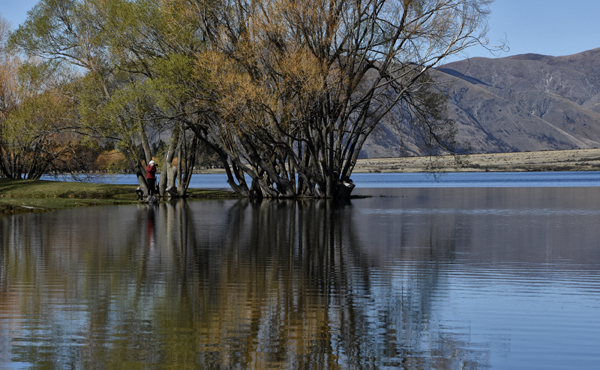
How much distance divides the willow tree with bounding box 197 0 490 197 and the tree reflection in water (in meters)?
16.6

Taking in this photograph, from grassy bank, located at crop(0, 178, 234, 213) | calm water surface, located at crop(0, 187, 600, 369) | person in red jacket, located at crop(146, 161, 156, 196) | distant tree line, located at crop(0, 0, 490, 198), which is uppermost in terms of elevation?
distant tree line, located at crop(0, 0, 490, 198)

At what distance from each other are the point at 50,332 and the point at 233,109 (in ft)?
85.0

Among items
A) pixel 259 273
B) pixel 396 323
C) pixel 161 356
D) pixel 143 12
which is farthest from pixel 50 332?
pixel 143 12

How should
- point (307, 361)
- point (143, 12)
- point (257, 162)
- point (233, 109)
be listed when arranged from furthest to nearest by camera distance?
point (257, 162)
point (143, 12)
point (233, 109)
point (307, 361)

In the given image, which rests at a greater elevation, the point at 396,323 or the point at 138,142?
the point at 138,142

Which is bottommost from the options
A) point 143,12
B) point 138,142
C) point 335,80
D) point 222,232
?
point 222,232

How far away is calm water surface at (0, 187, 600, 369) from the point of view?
6.43m

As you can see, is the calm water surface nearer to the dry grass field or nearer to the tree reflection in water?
the tree reflection in water

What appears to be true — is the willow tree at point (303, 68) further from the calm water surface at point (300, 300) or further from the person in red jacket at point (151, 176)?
the calm water surface at point (300, 300)

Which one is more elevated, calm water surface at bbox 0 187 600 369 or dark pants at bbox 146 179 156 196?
dark pants at bbox 146 179 156 196

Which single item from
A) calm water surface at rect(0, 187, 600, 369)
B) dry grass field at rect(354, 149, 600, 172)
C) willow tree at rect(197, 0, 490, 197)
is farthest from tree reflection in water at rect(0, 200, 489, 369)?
dry grass field at rect(354, 149, 600, 172)

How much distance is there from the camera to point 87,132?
37000mm

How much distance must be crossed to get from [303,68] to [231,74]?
3.26 m

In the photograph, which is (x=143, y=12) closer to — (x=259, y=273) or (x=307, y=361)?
(x=259, y=273)
